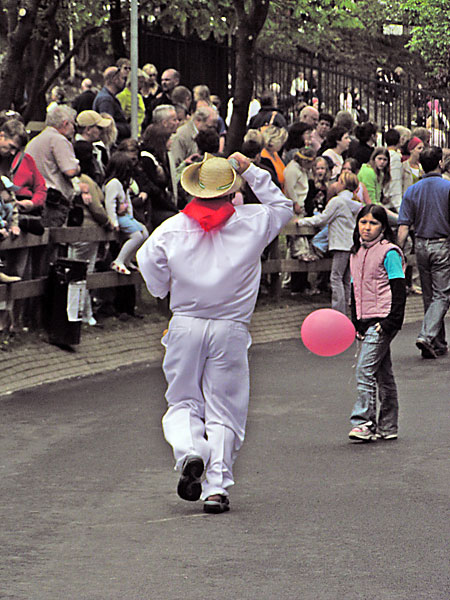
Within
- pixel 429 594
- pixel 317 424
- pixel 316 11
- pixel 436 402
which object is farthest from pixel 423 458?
pixel 316 11

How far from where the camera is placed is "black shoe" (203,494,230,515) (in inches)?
288

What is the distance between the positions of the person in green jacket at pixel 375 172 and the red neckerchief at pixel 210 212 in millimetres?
10759

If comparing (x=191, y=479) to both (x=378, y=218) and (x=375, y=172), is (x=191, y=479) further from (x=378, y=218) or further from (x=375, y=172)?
(x=375, y=172)

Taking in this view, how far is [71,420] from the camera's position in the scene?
10281mm

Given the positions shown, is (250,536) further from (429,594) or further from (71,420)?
(71,420)

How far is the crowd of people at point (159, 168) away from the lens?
13.1m

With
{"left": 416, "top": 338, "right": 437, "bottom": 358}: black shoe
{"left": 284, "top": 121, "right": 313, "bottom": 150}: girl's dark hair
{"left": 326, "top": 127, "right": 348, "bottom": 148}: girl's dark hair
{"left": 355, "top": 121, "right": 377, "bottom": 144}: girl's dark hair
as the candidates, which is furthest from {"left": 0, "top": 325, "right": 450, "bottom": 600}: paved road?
{"left": 355, "top": 121, "right": 377, "bottom": 144}: girl's dark hair

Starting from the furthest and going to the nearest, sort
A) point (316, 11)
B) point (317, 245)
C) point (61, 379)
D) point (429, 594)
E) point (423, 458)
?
1. point (316, 11)
2. point (317, 245)
3. point (61, 379)
4. point (423, 458)
5. point (429, 594)

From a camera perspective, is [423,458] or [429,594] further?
[423,458]

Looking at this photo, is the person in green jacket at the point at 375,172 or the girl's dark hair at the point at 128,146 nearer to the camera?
the girl's dark hair at the point at 128,146

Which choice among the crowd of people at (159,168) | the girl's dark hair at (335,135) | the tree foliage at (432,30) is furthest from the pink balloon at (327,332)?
the tree foliage at (432,30)

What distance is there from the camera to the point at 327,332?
28.2 feet

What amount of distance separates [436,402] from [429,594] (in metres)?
5.47

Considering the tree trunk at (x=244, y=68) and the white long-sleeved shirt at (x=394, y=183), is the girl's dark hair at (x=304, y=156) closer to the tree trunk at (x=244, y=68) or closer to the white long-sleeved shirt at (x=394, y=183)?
the white long-sleeved shirt at (x=394, y=183)
